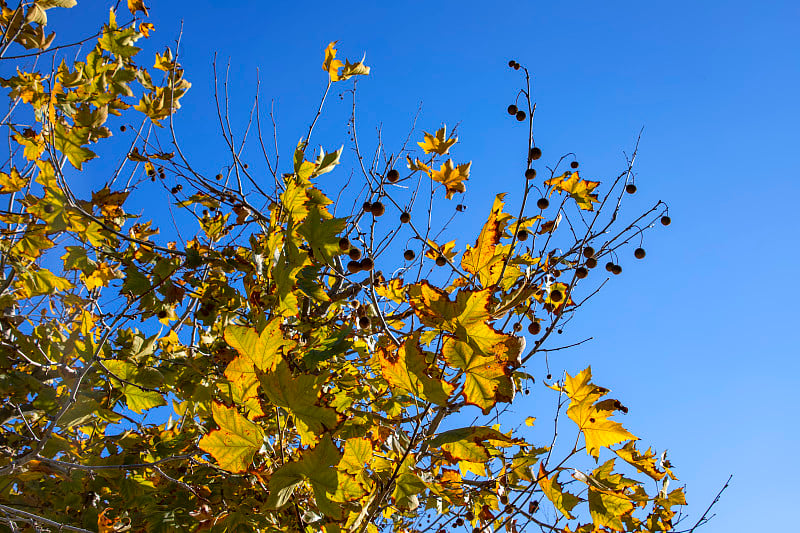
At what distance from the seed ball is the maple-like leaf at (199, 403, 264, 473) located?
1480mm

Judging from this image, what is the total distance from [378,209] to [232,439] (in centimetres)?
153

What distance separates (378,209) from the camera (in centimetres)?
247

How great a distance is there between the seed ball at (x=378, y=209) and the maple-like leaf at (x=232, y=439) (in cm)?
148

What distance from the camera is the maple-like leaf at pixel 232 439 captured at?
1.08 meters

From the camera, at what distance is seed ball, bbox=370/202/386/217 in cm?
246

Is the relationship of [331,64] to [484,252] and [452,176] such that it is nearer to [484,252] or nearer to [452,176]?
[452,176]

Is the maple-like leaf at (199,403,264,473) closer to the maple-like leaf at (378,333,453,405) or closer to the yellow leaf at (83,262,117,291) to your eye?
the maple-like leaf at (378,333,453,405)

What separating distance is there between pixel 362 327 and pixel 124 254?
4.50ft

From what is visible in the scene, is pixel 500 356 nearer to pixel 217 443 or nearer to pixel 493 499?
pixel 217 443

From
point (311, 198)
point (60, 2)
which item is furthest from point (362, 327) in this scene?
point (60, 2)

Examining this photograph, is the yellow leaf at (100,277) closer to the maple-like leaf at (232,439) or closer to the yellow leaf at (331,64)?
the yellow leaf at (331,64)

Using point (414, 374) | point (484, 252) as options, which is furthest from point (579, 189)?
point (414, 374)

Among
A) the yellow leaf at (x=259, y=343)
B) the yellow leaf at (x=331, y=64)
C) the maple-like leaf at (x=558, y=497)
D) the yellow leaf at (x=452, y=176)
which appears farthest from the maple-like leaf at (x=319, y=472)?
the yellow leaf at (x=331, y=64)

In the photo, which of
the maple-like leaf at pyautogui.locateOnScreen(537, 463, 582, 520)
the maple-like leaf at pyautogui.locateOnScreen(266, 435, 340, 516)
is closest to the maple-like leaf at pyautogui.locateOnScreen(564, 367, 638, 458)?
the maple-like leaf at pyautogui.locateOnScreen(537, 463, 582, 520)
